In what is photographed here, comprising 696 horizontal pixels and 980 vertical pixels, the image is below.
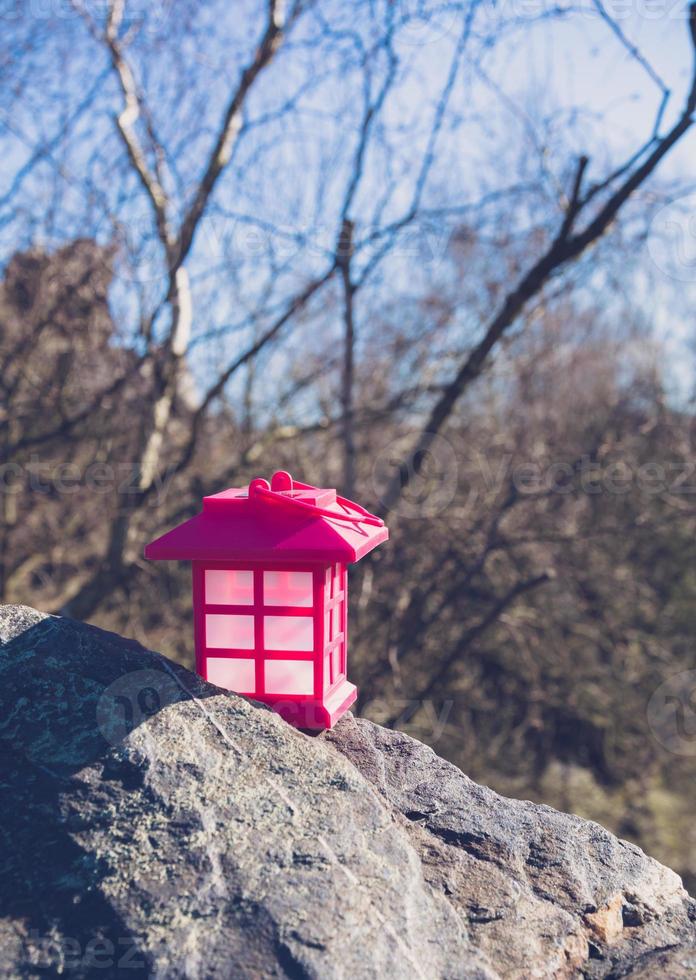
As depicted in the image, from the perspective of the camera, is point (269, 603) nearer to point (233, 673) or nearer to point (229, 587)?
point (229, 587)

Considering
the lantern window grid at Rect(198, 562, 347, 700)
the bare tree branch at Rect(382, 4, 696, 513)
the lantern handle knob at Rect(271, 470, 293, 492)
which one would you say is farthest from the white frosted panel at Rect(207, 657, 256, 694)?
the bare tree branch at Rect(382, 4, 696, 513)

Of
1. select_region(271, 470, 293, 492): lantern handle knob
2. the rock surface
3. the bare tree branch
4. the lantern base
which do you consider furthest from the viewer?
the bare tree branch

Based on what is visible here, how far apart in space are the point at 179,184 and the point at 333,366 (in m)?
1.79

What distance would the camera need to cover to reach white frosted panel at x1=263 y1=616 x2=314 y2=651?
8.04 feet

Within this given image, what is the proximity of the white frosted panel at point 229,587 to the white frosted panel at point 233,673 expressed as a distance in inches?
6.7

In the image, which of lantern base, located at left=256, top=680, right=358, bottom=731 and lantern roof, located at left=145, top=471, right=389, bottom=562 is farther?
lantern base, located at left=256, top=680, right=358, bottom=731

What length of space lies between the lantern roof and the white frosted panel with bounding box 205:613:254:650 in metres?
0.21

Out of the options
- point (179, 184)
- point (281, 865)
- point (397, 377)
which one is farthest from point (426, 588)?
point (281, 865)

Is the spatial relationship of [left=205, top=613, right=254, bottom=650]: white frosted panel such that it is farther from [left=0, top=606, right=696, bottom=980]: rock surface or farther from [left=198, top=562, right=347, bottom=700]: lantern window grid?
[left=0, top=606, right=696, bottom=980]: rock surface

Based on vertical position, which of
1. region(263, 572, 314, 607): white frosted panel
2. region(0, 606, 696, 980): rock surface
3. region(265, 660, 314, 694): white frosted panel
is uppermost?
region(263, 572, 314, 607): white frosted panel

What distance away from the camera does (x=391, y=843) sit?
6.60 ft

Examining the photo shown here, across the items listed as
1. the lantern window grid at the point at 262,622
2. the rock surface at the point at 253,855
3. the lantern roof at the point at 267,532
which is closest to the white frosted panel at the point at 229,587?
the lantern window grid at the point at 262,622

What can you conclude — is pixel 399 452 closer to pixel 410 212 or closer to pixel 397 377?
pixel 397 377

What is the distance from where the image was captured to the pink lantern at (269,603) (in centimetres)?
237
